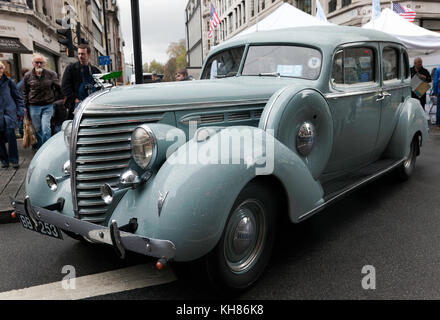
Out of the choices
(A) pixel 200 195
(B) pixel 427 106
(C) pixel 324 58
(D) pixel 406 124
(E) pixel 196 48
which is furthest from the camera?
(E) pixel 196 48

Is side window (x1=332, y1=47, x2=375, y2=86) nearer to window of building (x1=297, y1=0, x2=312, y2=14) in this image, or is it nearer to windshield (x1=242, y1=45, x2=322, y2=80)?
windshield (x1=242, y1=45, x2=322, y2=80)

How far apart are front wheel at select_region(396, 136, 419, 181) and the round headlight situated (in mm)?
3832

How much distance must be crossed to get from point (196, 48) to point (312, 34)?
266ft

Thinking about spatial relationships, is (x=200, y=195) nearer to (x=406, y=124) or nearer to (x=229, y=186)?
(x=229, y=186)

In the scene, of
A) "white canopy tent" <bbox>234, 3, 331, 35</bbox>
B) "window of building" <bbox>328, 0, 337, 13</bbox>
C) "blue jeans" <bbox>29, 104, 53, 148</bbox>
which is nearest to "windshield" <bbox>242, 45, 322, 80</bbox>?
"blue jeans" <bbox>29, 104, 53, 148</bbox>

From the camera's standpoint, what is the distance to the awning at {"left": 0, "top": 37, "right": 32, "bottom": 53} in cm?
1427

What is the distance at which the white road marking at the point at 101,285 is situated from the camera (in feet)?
8.30

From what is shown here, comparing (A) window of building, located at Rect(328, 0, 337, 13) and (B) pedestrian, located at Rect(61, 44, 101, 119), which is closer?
(B) pedestrian, located at Rect(61, 44, 101, 119)

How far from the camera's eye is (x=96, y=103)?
2.50 m

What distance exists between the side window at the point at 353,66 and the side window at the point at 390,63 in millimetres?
271

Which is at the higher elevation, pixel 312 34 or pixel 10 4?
pixel 10 4

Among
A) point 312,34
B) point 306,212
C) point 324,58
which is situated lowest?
point 306,212

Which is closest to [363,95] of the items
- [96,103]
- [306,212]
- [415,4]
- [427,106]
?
[306,212]

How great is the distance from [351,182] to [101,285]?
7.94ft
